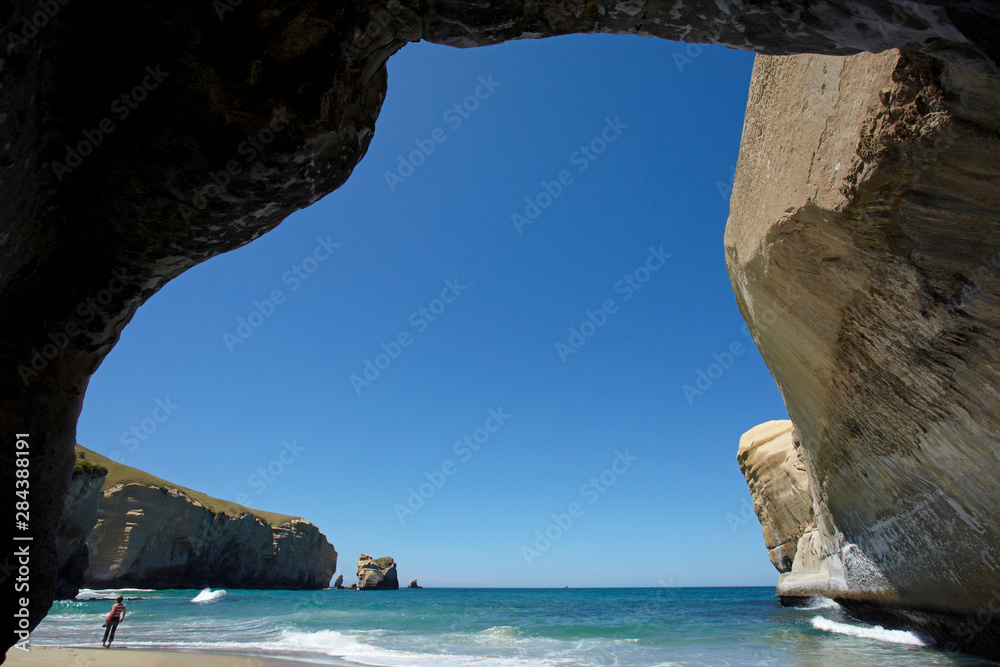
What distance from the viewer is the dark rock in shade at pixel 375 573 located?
68.0 metres

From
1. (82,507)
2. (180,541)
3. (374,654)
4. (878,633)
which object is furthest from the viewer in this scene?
(180,541)

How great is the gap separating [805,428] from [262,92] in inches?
384

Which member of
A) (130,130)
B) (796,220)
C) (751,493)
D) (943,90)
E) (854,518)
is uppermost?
(751,493)

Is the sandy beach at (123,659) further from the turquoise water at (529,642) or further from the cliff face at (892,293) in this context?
the cliff face at (892,293)

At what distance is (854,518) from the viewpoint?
28.6ft

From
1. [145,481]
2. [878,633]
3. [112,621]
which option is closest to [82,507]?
[145,481]

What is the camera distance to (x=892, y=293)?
4.47m

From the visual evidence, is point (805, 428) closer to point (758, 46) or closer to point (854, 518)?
point (854, 518)

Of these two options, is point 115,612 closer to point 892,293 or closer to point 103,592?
point 892,293

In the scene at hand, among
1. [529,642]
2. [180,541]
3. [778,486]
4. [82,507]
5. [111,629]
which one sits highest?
[180,541]

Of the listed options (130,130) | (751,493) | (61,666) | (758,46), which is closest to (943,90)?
(758,46)

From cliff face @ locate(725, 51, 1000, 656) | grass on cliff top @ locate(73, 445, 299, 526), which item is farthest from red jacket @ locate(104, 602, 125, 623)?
grass on cliff top @ locate(73, 445, 299, 526)

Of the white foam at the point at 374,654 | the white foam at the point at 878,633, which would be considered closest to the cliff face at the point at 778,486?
the white foam at the point at 878,633

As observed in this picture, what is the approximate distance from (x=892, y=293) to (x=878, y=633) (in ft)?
36.5
